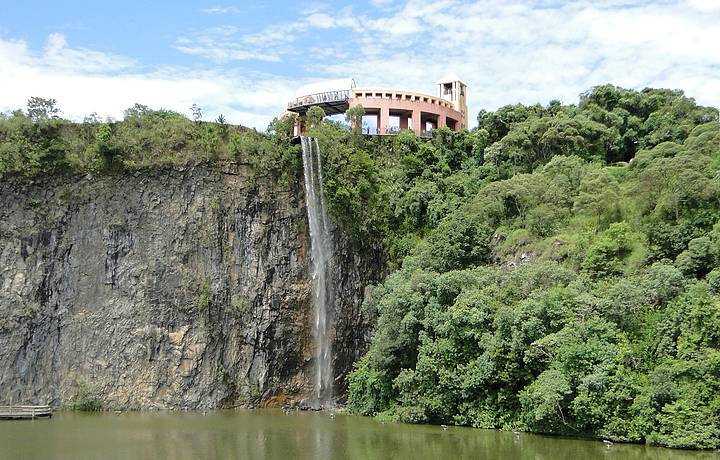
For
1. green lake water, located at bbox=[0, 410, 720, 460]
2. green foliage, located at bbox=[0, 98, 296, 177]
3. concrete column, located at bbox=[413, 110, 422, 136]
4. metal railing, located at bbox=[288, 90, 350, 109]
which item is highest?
metal railing, located at bbox=[288, 90, 350, 109]

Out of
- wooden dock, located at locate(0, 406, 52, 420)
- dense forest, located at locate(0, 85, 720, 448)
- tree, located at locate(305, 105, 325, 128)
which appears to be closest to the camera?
dense forest, located at locate(0, 85, 720, 448)

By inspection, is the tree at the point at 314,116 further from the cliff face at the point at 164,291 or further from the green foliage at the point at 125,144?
the cliff face at the point at 164,291

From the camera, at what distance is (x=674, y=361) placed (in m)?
22.3

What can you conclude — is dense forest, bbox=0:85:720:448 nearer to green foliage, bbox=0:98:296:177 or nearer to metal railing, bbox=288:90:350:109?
green foliage, bbox=0:98:296:177

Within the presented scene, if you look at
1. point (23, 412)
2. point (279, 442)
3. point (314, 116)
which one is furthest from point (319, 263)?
point (279, 442)

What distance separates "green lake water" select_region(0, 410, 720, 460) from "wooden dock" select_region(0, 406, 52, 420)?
1023mm

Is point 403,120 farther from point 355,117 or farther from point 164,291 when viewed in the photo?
point 164,291

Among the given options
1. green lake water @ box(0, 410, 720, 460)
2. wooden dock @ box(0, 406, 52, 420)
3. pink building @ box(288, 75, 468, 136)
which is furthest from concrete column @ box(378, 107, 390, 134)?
wooden dock @ box(0, 406, 52, 420)

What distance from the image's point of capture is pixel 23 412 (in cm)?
3078

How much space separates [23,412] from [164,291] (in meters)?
8.30

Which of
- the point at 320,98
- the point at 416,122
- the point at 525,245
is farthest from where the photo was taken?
the point at 320,98

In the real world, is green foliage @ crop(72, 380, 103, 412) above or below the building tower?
below

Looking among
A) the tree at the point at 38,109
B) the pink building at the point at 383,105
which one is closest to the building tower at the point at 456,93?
the pink building at the point at 383,105

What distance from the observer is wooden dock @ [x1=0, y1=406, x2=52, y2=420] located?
30.4 m
